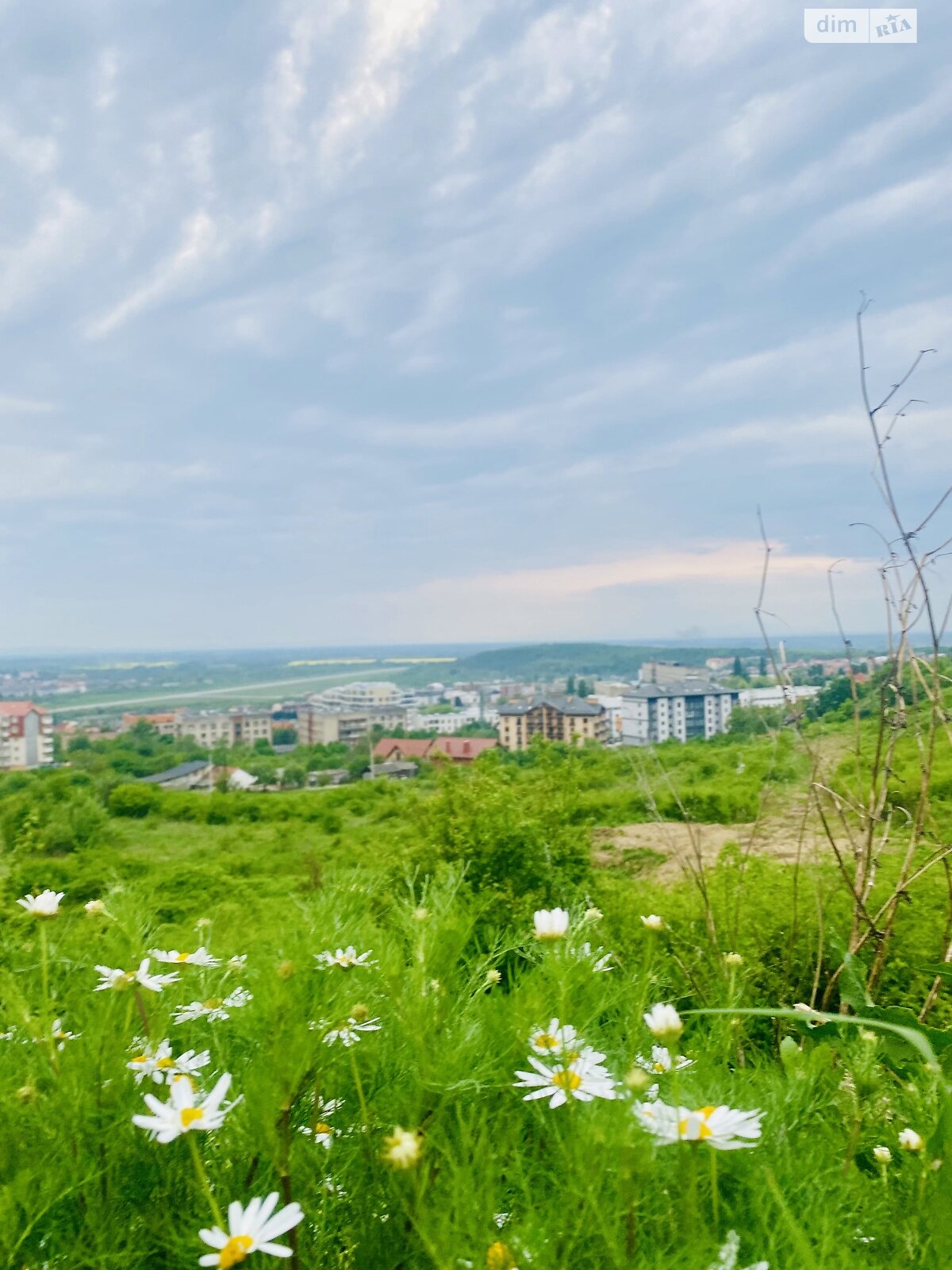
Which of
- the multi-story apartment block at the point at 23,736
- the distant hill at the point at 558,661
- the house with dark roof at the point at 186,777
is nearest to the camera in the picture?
the house with dark roof at the point at 186,777

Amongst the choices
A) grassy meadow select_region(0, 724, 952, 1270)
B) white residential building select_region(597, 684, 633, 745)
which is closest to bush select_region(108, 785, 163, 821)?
white residential building select_region(597, 684, 633, 745)

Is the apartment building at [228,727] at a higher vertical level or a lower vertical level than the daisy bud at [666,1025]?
lower

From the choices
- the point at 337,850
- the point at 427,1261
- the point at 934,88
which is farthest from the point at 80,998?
the point at 337,850

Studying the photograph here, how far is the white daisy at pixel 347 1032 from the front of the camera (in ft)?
1.82

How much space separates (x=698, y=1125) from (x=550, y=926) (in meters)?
0.20

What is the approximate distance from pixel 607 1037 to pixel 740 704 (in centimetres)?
342

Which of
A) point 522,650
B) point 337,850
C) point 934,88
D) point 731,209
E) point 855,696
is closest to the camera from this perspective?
point 855,696

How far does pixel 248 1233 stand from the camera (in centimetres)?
39

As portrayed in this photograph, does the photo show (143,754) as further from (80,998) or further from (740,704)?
(80,998)

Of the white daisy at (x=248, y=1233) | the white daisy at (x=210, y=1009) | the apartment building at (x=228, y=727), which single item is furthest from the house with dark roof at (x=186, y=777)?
the white daisy at (x=248, y=1233)

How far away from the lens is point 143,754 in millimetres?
33812

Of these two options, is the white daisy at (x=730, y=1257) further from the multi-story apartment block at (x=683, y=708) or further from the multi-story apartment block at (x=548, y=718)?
the multi-story apartment block at (x=548, y=718)

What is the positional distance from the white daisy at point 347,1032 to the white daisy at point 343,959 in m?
0.04

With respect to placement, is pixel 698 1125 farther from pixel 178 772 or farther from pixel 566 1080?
pixel 178 772
